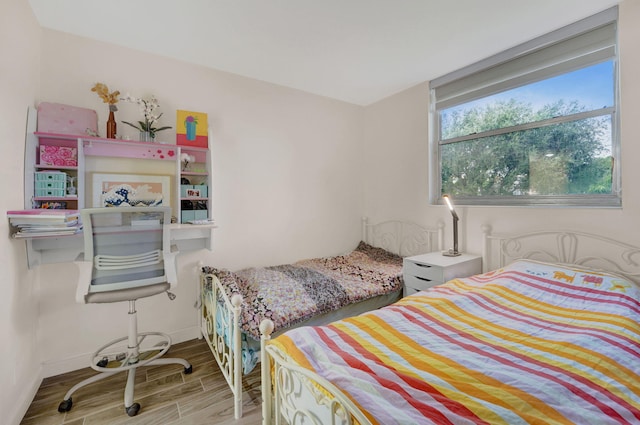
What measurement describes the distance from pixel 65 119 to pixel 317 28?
1936mm

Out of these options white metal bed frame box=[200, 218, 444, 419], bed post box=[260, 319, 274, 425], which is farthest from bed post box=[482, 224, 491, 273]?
bed post box=[260, 319, 274, 425]

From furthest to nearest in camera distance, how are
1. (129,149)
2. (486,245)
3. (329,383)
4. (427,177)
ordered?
(427,177) → (486,245) → (129,149) → (329,383)

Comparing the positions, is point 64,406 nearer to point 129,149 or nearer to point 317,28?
point 129,149

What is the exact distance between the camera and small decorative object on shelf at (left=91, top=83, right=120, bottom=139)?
6.92 feet

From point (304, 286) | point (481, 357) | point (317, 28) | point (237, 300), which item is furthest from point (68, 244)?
point (481, 357)

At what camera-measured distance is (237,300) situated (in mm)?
1607

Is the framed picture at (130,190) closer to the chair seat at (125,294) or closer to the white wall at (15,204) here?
the white wall at (15,204)

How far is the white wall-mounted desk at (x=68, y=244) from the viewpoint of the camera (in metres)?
1.88

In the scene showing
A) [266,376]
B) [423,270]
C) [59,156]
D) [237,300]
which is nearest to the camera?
[266,376]

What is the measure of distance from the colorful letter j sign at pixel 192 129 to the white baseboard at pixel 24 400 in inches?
75.4

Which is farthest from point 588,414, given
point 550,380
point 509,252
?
point 509,252

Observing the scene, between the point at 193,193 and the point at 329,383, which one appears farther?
the point at 193,193

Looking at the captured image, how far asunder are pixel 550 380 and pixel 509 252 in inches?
66.8

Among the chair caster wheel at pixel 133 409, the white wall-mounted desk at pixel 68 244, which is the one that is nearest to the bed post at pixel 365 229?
the white wall-mounted desk at pixel 68 244
